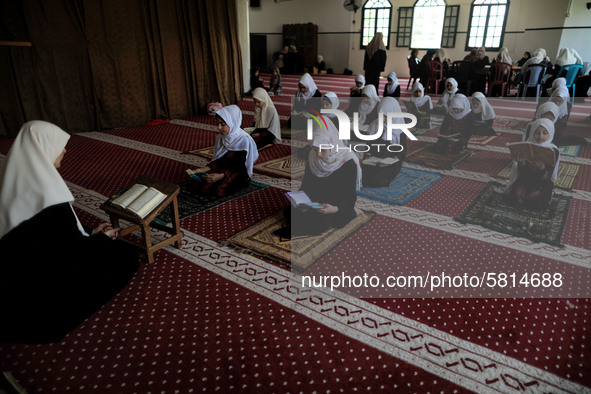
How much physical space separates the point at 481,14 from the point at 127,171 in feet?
38.0

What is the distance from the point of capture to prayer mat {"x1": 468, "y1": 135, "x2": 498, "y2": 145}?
5.22 meters

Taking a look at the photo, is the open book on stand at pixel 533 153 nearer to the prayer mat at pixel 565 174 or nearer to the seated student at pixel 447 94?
the prayer mat at pixel 565 174

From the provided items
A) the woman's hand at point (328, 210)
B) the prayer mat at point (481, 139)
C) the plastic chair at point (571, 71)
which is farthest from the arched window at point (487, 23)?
the woman's hand at point (328, 210)

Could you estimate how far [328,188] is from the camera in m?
2.74

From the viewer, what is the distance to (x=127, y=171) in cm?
398

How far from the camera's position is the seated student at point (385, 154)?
12.0ft

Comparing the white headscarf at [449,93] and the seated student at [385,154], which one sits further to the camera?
the white headscarf at [449,93]

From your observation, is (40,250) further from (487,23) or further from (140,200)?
(487,23)

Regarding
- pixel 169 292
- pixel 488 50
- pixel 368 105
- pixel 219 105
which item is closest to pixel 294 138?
Answer: pixel 368 105

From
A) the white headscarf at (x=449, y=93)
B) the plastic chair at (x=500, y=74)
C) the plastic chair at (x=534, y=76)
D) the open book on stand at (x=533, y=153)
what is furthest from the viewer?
the plastic chair at (x=500, y=74)

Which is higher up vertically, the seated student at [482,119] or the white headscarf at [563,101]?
the white headscarf at [563,101]

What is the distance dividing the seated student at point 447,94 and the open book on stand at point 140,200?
5471 mm

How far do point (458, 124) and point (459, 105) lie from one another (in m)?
0.24

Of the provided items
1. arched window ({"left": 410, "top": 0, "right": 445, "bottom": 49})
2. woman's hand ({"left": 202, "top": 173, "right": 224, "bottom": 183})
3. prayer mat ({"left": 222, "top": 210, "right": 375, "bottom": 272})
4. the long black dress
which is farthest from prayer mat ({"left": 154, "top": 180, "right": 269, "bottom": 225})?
arched window ({"left": 410, "top": 0, "right": 445, "bottom": 49})
